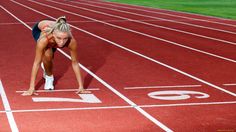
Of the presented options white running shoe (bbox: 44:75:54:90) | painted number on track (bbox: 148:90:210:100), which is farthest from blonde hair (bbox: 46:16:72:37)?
painted number on track (bbox: 148:90:210:100)

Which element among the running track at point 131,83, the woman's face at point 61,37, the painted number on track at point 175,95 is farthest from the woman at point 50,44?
the painted number on track at point 175,95

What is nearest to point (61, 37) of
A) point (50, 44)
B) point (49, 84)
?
point (50, 44)

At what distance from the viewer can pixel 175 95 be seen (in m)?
7.95

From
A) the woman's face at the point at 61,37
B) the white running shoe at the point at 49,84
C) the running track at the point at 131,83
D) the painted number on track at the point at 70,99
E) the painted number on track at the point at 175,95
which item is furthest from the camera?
the white running shoe at the point at 49,84

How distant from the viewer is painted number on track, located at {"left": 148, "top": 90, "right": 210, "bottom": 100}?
25.6 feet

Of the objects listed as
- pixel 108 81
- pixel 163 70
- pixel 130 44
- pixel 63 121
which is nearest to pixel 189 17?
pixel 130 44

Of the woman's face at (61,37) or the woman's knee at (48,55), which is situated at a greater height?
the woman's face at (61,37)

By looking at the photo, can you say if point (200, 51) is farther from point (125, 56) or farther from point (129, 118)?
point (129, 118)

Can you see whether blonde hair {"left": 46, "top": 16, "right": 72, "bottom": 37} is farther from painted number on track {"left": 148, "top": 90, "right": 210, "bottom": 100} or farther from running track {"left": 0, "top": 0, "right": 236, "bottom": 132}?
painted number on track {"left": 148, "top": 90, "right": 210, "bottom": 100}

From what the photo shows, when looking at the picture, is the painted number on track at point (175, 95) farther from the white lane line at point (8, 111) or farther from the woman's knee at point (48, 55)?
the white lane line at point (8, 111)

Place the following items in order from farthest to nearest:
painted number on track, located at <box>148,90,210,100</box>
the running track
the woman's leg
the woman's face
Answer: the woman's leg
painted number on track, located at <box>148,90,210,100</box>
the woman's face
the running track

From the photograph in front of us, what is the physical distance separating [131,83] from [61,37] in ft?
7.30

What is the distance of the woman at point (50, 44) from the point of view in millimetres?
6992

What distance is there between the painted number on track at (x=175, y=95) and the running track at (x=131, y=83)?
0.01 meters
